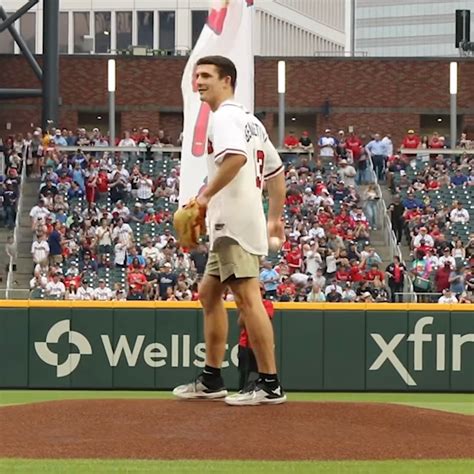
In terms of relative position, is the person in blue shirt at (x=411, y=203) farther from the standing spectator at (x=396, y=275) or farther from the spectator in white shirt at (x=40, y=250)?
the spectator in white shirt at (x=40, y=250)

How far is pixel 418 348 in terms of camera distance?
19.1 m

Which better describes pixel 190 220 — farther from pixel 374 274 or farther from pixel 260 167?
pixel 374 274

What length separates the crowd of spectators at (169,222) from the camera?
2355 cm

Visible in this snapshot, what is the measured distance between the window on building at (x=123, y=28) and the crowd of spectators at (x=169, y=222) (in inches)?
1015

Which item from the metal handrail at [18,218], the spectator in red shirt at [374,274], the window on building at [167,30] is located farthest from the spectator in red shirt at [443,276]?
the window on building at [167,30]

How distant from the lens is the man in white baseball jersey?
916cm

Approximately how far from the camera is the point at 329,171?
103ft

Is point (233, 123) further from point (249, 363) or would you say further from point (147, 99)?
point (147, 99)

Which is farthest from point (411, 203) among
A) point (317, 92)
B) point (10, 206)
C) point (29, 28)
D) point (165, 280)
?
point (29, 28)

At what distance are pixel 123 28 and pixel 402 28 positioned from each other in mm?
78950

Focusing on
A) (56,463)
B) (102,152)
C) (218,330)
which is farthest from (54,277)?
(56,463)

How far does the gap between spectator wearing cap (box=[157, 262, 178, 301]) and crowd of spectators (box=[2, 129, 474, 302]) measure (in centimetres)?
3

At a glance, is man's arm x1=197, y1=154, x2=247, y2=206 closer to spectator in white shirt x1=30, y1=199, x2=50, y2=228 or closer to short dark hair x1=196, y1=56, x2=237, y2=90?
short dark hair x1=196, y1=56, x2=237, y2=90

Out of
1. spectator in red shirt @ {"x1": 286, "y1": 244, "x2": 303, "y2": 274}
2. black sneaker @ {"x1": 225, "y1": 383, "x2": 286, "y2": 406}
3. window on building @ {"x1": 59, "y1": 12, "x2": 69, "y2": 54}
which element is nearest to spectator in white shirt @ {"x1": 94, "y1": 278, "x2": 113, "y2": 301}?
spectator in red shirt @ {"x1": 286, "y1": 244, "x2": 303, "y2": 274}
